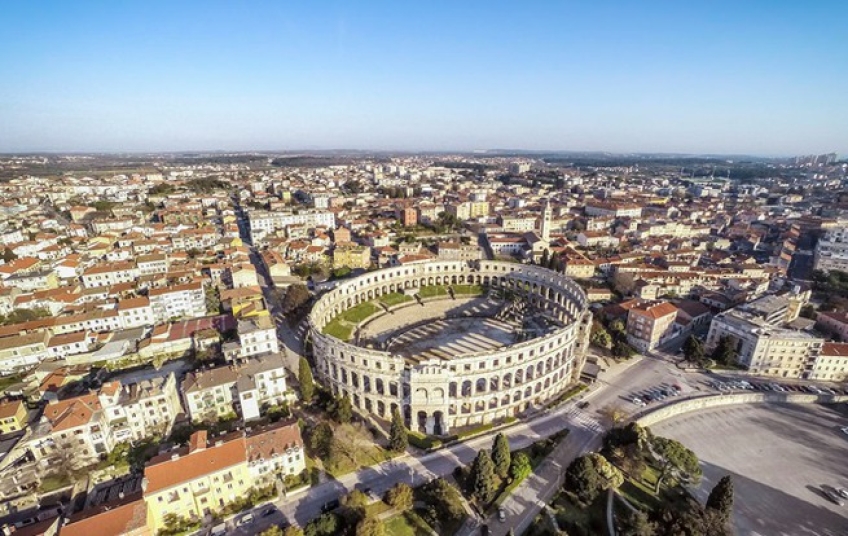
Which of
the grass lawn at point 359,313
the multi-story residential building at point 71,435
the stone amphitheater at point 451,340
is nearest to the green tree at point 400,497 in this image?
the stone amphitheater at point 451,340

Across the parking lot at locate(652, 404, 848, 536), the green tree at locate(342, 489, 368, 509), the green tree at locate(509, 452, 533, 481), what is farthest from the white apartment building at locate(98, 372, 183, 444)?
the parking lot at locate(652, 404, 848, 536)

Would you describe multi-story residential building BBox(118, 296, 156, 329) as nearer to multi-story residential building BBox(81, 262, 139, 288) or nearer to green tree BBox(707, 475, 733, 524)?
multi-story residential building BBox(81, 262, 139, 288)

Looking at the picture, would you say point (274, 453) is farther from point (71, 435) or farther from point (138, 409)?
point (71, 435)

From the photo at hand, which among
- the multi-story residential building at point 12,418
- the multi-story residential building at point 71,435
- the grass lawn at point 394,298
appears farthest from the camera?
the grass lawn at point 394,298

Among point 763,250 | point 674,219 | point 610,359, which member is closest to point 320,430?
point 610,359

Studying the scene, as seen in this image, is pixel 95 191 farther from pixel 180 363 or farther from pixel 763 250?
pixel 763 250

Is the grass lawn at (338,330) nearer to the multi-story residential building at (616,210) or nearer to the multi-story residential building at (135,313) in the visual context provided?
the multi-story residential building at (135,313)

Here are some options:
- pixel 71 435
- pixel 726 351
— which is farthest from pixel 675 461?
pixel 71 435
